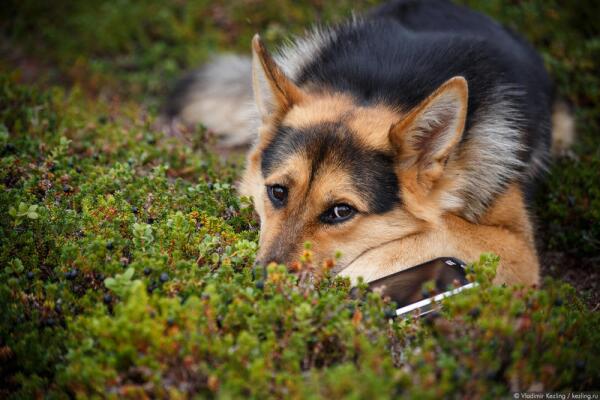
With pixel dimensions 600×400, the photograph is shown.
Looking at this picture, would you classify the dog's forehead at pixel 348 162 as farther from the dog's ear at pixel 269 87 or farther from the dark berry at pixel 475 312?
the dark berry at pixel 475 312

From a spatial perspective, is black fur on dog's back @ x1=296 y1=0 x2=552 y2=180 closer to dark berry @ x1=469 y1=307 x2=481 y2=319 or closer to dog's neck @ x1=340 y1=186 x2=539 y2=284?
A: dog's neck @ x1=340 y1=186 x2=539 y2=284

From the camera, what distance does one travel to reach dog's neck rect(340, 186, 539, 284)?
3785 millimetres

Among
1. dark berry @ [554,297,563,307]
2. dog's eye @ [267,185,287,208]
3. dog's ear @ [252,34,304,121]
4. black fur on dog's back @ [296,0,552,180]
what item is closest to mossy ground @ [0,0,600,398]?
dark berry @ [554,297,563,307]

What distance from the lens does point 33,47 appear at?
8.45 meters

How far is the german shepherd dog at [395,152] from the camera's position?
366 cm

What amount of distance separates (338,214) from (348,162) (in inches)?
14.8

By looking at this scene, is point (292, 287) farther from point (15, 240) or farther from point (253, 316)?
point (15, 240)

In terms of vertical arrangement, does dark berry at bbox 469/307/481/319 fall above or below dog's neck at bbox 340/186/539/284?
above

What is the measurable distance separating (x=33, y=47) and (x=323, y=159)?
6.89 meters

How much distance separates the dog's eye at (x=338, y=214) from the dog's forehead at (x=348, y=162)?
134 millimetres

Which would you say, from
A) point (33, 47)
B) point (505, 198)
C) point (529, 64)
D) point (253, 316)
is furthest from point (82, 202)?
point (33, 47)

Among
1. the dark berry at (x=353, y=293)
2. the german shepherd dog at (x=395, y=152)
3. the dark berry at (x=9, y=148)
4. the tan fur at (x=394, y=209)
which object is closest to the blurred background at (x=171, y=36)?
the dark berry at (x=9, y=148)

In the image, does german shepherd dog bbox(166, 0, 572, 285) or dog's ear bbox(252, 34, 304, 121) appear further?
dog's ear bbox(252, 34, 304, 121)

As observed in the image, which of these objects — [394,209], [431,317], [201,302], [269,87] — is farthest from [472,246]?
[201,302]
